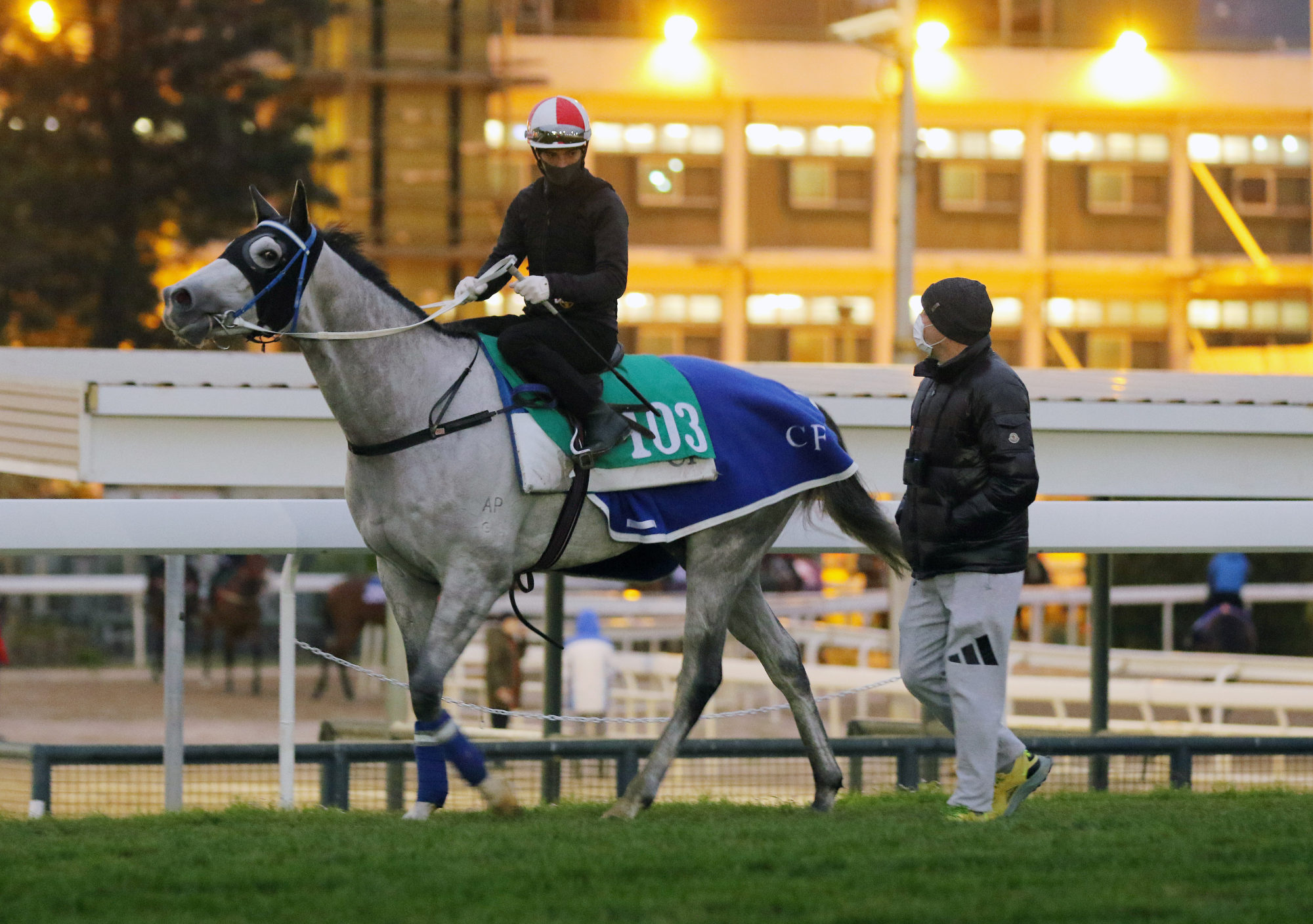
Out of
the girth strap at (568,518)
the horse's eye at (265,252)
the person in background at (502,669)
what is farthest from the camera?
the person in background at (502,669)

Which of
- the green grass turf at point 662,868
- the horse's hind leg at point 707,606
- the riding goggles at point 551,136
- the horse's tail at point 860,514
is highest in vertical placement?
the riding goggles at point 551,136

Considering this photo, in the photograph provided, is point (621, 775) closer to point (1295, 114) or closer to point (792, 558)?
point (792, 558)

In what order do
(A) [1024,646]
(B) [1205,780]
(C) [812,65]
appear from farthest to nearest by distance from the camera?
1. (C) [812,65]
2. (A) [1024,646]
3. (B) [1205,780]

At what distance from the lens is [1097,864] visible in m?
4.98

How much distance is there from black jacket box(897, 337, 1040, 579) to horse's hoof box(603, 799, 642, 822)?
117 centimetres

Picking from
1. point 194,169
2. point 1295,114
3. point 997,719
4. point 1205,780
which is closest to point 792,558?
point 194,169

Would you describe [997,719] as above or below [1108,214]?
below

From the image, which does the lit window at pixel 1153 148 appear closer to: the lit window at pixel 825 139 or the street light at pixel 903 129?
the lit window at pixel 825 139

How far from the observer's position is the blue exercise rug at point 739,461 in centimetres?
624

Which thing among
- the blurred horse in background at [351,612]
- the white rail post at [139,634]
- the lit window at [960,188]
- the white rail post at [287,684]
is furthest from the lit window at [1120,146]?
the white rail post at [287,684]

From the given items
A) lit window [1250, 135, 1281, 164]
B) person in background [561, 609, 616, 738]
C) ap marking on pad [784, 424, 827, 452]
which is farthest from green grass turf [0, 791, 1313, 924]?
lit window [1250, 135, 1281, 164]

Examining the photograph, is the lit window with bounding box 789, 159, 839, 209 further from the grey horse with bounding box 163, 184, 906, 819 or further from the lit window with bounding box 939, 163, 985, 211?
the grey horse with bounding box 163, 184, 906, 819

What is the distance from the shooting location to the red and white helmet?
20.0ft

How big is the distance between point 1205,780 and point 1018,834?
2.90m
